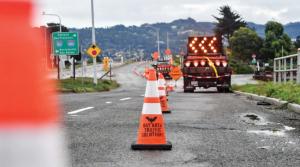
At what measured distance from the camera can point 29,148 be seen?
940 millimetres

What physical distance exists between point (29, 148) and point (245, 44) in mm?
83924

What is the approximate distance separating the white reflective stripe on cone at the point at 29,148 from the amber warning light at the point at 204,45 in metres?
28.8

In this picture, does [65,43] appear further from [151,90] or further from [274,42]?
[274,42]

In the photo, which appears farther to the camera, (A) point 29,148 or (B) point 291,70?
(B) point 291,70

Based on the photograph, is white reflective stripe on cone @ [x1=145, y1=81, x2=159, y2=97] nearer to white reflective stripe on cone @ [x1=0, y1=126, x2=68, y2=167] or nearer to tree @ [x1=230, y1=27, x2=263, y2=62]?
white reflective stripe on cone @ [x1=0, y1=126, x2=68, y2=167]

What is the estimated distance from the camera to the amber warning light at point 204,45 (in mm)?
29750

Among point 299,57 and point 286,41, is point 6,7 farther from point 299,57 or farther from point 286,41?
point 286,41

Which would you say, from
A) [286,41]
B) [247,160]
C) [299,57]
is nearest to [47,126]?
[247,160]

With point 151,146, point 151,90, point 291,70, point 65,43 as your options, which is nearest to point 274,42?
point 65,43

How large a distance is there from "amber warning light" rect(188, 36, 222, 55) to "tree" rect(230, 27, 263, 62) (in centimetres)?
5337

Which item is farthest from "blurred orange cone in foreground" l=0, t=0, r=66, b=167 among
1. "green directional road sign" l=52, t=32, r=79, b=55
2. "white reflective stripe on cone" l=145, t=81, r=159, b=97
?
"green directional road sign" l=52, t=32, r=79, b=55

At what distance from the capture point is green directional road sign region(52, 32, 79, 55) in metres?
35.9

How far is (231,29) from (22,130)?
103870 millimetres

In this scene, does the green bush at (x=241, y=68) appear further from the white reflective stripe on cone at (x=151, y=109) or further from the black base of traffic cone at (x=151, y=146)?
the black base of traffic cone at (x=151, y=146)
